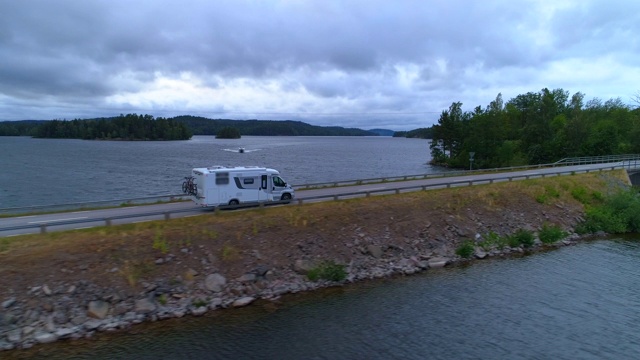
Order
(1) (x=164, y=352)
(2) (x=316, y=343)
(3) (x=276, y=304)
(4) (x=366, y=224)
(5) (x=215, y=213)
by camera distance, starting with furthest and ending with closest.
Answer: (4) (x=366, y=224) < (5) (x=215, y=213) < (3) (x=276, y=304) < (2) (x=316, y=343) < (1) (x=164, y=352)

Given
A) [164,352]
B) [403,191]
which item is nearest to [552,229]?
[403,191]

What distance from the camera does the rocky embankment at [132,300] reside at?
16.6m

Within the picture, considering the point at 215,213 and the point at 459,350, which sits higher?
the point at 215,213

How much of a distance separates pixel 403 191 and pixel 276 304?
61.1 feet

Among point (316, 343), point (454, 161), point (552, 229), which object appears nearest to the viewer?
point (316, 343)

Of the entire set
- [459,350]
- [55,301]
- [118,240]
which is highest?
[118,240]

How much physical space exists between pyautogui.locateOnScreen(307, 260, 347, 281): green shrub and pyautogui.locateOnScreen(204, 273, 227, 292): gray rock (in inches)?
187

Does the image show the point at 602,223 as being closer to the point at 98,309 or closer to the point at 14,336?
the point at 98,309

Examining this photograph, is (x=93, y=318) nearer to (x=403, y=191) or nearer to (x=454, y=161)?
(x=403, y=191)

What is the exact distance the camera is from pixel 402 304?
2080 cm

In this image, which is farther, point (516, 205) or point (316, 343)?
point (516, 205)

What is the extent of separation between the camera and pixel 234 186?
28.5m

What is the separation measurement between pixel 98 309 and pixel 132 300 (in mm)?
1392

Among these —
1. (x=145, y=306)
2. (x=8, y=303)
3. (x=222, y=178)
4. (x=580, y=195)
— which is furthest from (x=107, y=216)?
(x=580, y=195)
